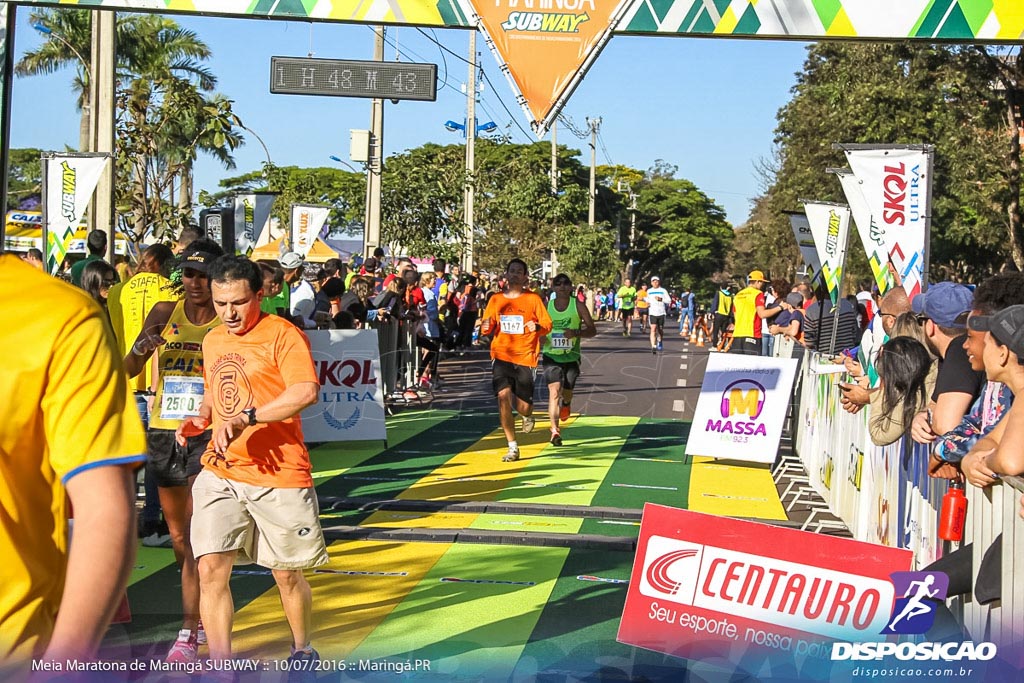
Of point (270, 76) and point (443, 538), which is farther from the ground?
point (270, 76)

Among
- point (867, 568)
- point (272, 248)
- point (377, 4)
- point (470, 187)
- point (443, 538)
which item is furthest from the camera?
point (272, 248)

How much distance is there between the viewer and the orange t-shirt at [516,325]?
42.7ft

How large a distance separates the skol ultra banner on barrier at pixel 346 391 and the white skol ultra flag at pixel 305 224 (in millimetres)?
10745

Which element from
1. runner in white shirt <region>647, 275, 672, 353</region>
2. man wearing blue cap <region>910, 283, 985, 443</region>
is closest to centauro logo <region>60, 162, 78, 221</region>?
man wearing blue cap <region>910, 283, 985, 443</region>

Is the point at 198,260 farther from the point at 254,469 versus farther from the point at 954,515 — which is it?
the point at 954,515

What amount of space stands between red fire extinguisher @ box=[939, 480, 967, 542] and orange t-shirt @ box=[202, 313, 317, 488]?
9.11 feet

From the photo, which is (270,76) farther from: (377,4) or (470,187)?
(470,187)

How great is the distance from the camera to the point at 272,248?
4056cm

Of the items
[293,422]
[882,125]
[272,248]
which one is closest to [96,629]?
[293,422]

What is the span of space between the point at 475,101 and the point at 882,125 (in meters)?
12.7

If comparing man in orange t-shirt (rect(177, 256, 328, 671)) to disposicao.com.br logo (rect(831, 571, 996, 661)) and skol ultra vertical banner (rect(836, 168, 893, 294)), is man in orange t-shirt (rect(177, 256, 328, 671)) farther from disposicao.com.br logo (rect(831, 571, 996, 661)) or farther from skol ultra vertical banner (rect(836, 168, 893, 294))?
skol ultra vertical banner (rect(836, 168, 893, 294))

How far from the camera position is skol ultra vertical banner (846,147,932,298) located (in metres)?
9.88

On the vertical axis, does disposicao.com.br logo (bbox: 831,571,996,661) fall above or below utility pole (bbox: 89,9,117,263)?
below

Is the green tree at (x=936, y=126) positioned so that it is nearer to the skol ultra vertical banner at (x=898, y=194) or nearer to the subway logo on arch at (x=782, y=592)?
the skol ultra vertical banner at (x=898, y=194)
